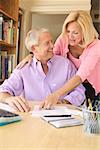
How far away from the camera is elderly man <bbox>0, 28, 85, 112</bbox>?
2011mm

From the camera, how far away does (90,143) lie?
2.97ft

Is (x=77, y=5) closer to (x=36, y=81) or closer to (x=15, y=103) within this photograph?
(x=36, y=81)

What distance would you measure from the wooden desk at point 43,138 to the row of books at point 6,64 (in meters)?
2.14

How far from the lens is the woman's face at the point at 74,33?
207cm

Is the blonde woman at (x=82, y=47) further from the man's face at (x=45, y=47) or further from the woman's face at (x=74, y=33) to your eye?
the man's face at (x=45, y=47)

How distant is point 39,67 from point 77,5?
2136 millimetres

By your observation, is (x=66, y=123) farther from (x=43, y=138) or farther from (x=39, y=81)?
(x=39, y=81)

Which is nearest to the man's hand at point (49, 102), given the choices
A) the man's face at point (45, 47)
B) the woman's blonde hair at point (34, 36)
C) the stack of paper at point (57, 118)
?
the stack of paper at point (57, 118)

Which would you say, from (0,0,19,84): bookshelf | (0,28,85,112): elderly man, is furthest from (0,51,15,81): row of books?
(0,28,85,112): elderly man

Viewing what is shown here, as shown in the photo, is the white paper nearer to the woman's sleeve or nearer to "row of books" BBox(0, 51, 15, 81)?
the woman's sleeve

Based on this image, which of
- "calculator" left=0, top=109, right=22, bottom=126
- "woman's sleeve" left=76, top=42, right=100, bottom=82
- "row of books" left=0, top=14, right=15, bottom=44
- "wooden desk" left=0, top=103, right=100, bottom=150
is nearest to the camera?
"wooden desk" left=0, top=103, right=100, bottom=150

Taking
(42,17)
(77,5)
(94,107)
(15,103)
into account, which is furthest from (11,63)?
(94,107)

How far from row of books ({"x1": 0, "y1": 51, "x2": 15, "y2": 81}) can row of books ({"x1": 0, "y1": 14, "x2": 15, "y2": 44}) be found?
0.59ft

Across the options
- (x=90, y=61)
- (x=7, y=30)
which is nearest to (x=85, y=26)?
(x=90, y=61)
